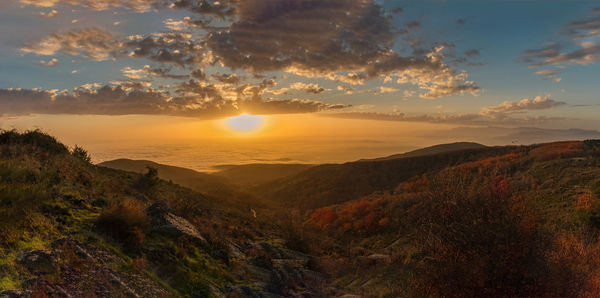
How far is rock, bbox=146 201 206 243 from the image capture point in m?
10.6

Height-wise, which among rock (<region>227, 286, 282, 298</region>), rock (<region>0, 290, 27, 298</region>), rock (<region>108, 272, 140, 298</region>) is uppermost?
rock (<region>0, 290, 27, 298</region>)

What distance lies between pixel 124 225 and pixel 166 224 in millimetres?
1925

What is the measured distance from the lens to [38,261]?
6152mm

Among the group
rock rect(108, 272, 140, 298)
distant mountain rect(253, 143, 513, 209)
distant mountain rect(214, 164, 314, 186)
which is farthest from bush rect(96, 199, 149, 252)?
distant mountain rect(214, 164, 314, 186)

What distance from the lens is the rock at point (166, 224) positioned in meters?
10.6

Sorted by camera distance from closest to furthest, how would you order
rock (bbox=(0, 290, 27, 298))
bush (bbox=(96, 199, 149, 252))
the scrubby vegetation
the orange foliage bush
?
rock (bbox=(0, 290, 27, 298)) → the scrubby vegetation → bush (bbox=(96, 199, 149, 252)) → the orange foliage bush

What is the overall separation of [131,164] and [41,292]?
5084 inches

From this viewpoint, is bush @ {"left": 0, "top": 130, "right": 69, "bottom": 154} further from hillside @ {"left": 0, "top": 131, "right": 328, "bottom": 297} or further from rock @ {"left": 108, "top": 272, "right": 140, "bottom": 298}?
rock @ {"left": 108, "top": 272, "right": 140, "bottom": 298}

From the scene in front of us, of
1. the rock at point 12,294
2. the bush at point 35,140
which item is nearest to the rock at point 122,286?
the rock at point 12,294

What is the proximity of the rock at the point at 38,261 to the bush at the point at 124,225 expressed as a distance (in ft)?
7.36

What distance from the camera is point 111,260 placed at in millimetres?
7449

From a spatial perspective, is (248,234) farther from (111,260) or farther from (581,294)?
(581,294)

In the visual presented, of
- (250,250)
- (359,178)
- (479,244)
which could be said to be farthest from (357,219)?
(359,178)

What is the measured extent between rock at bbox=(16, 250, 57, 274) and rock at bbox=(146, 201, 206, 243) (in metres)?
3.96
